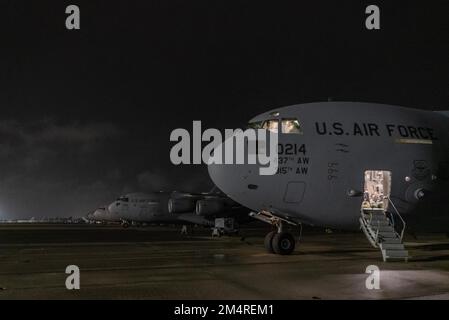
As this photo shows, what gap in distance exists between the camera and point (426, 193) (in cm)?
1770

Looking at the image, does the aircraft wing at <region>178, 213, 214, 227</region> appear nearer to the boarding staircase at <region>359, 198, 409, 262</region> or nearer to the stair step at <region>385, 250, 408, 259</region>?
the boarding staircase at <region>359, 198, 409, 262</region>

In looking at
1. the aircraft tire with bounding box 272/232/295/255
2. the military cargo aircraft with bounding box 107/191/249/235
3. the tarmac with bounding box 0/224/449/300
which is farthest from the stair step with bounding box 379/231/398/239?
the military cargo aircraft with bounding box 107/191/249/235

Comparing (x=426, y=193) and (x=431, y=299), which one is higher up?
(x=426, y=193)

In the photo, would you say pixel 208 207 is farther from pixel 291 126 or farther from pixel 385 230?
pixel 385 230

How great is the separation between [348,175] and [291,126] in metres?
2.69

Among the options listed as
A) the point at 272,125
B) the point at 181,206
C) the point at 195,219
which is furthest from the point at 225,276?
the point at 195,219

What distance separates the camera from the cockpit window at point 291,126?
1725 cm

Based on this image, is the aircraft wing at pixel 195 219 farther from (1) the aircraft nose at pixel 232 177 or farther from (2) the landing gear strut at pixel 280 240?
(1) the aircraft nose at pixel 232 177

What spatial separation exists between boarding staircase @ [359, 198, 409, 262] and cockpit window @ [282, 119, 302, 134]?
3.78 metres

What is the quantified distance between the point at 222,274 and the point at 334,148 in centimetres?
680

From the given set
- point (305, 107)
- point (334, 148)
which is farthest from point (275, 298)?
point (305, 107)

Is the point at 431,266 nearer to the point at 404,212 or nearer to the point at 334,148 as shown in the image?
the point at 404,212

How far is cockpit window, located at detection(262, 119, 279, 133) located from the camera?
17.3m

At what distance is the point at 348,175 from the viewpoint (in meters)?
17.1
